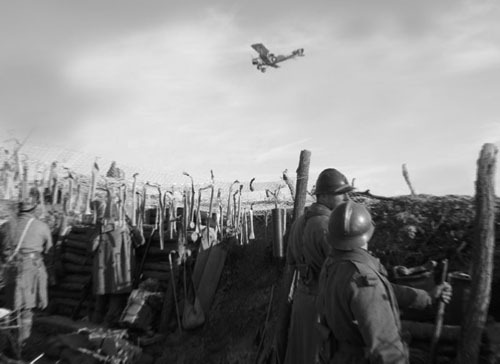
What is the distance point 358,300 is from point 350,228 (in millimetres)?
477

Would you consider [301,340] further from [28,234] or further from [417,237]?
[28,234]

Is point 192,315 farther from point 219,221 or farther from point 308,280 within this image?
point 308,280

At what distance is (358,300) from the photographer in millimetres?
2352

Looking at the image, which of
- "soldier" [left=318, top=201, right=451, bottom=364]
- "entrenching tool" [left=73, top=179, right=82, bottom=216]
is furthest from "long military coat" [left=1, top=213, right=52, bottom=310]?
"soldier" [left=318, top=201, right=451, bottom=364]

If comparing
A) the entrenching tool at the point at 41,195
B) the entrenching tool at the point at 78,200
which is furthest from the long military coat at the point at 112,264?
the entrenching tool at the point at 41,195

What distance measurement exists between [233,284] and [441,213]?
413 cm

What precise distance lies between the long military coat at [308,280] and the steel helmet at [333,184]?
167 millimetres

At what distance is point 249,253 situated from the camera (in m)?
8.68

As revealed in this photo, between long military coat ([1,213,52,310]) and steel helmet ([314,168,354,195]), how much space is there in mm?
5213

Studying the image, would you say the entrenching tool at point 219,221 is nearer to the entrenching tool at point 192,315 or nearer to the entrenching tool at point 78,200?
the entrenching tool at point 192,315

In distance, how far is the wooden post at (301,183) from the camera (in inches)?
261

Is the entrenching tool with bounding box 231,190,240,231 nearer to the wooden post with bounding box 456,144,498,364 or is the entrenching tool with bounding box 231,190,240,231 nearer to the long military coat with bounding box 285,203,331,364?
the long military coat with bounding box 285,203,331,364

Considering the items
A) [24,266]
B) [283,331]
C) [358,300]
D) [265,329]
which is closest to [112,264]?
[24,266]

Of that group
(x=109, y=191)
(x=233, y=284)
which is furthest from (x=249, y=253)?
(x=109, y=191)
